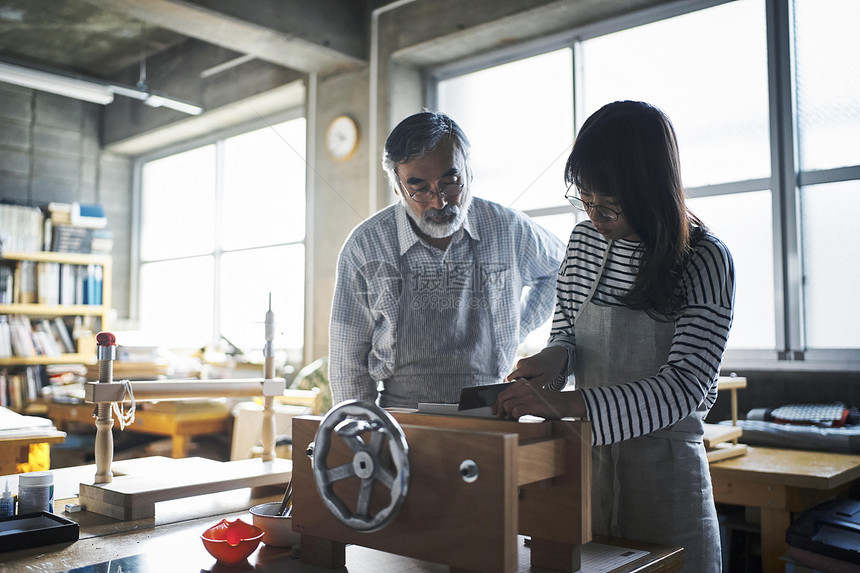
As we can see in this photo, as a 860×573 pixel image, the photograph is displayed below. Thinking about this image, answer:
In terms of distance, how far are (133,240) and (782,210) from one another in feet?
18.0

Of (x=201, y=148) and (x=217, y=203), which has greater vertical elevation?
(x=201, y=148)

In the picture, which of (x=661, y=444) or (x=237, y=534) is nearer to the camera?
(x=237, y=534)

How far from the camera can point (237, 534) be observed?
1083 mm

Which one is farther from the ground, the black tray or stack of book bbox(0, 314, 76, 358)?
stack of book bbox(0, 314, 76, 358)

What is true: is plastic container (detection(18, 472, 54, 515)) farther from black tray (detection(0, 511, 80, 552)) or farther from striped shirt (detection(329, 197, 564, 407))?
striped shirt (detection(329, 197, 564, 407))

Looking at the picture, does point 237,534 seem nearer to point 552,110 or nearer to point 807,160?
point 807,160

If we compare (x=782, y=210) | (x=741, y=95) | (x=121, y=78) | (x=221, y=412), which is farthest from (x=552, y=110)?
(x=121, y=78)

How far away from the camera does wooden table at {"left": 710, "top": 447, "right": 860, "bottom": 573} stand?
7.15ft

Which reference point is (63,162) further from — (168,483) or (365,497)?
(365,497)

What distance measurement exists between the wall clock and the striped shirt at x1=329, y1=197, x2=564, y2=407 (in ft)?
8.47

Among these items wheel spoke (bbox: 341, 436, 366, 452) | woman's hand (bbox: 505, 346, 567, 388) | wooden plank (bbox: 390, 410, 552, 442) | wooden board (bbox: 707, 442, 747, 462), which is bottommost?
wooden board (bbox: 707, 442, 747, 462)

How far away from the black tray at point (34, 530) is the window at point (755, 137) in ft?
6.35

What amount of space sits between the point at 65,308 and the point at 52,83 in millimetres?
1923

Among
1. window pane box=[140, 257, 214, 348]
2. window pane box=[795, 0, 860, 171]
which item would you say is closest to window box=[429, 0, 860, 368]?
window pane box=[795, 0, 860, 171]
